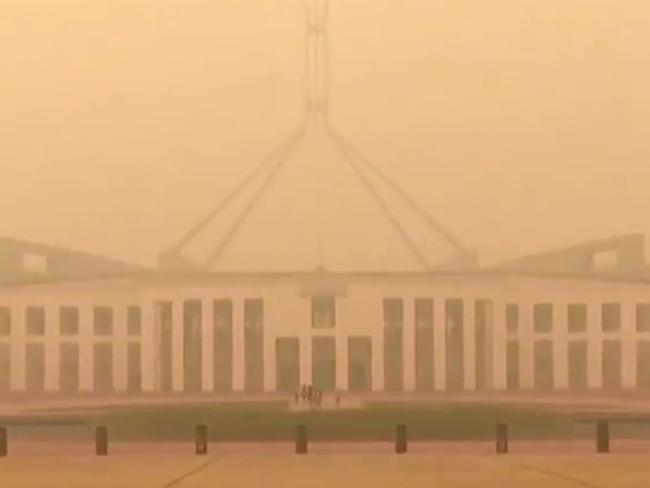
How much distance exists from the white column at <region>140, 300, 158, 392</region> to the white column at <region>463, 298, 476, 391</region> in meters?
1.05

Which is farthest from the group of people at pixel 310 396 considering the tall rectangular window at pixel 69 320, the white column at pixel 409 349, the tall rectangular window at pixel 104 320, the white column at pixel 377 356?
the tall rectangular window at pixel 69 320

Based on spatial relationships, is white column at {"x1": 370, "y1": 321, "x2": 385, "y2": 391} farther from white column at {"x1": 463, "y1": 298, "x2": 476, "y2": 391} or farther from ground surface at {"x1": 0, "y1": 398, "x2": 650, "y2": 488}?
white column at {"x1": 463, "y1": 298, "x2": 476, "y2": 391}

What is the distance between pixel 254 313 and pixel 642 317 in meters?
1.31

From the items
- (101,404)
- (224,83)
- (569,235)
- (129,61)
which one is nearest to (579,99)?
(569,235)

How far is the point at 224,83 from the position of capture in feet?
15.7

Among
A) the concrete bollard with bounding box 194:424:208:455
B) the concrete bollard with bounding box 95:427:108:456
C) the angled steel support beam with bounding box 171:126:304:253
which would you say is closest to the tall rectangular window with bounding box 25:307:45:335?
the concrete bollard with bounding box 95:427:108:456

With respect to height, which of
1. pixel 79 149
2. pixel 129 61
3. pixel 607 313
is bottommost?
pixel 607 313

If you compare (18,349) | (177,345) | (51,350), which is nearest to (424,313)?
(177,345)

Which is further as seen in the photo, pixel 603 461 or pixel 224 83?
pixel 224 83

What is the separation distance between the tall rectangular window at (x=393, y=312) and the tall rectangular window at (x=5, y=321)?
129cm

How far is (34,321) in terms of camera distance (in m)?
4.81

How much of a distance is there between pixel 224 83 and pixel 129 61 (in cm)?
33

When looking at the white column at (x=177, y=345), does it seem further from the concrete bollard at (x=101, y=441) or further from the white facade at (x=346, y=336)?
the concrete bollard at (x=101, y=441)

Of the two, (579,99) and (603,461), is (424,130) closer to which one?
(579,99)
